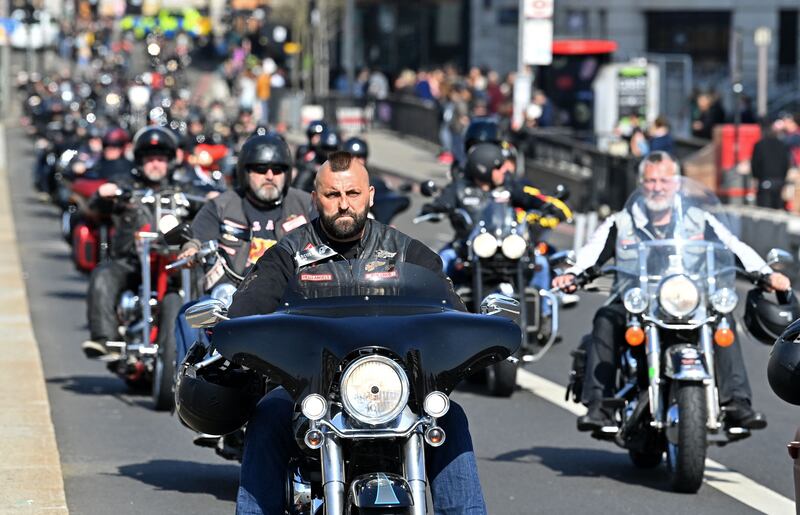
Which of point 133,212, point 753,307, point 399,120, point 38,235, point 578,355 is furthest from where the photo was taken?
point 399,120

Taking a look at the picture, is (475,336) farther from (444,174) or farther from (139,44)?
(139,44)

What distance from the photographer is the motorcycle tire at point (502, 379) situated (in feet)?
41.5

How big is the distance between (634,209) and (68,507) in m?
3.21

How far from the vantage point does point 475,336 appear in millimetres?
5910

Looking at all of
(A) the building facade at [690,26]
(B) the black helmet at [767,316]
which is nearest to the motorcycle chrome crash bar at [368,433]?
(B) the black helmet at [767,316]

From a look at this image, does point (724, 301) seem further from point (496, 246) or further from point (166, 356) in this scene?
point (496, 246)

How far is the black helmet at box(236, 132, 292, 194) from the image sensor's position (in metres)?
9.80

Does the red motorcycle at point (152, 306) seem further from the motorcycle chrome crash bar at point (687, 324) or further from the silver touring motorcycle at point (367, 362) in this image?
the silver touring motorcycle at point (367, 362)

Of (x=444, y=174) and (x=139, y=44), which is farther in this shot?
(x=139, y=44)

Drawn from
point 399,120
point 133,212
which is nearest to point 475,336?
point 133,212

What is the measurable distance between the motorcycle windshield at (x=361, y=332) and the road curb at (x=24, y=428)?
2887 mm

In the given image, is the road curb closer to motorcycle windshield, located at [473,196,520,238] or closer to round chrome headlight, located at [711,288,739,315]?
motorcycle windshield, located at [473,196,520,238]

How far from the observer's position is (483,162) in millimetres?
13867

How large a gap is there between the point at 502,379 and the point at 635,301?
3.27 meters
